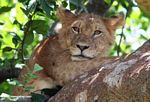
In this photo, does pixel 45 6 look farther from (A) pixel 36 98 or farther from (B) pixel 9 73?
(B) pixel 9 73

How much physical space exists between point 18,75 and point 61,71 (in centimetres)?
75

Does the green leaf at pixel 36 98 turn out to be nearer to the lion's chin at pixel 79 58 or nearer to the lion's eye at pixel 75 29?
the lion's chin at pixel 79 58

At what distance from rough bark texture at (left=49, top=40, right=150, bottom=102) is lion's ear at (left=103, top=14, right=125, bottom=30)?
1777mm

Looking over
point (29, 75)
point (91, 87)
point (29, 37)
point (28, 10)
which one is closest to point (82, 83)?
point (91, 87)

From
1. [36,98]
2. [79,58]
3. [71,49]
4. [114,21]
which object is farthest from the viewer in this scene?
[114,21]

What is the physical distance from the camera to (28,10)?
5492mm

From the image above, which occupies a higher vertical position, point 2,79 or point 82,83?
point 82,83

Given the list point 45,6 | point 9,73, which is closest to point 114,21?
point 9,73

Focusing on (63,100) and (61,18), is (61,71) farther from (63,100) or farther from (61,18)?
(63,100)

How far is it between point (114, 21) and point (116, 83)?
2381 mm

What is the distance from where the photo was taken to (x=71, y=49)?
605 cm

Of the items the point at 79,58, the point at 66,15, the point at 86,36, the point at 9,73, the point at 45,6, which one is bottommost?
the point at 9,73

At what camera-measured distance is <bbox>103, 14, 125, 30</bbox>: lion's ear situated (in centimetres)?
660

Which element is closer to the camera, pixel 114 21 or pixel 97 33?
pixel 97 33
